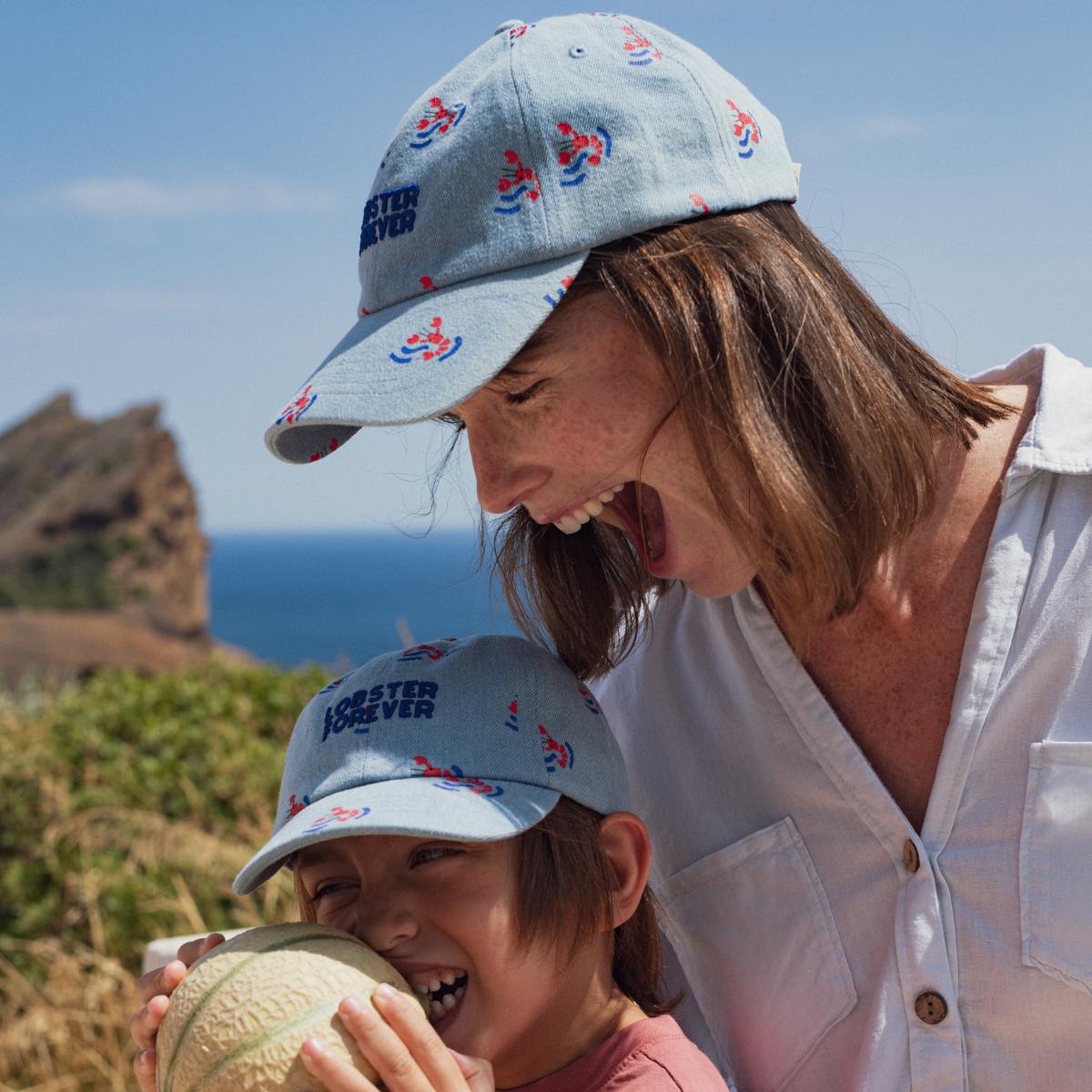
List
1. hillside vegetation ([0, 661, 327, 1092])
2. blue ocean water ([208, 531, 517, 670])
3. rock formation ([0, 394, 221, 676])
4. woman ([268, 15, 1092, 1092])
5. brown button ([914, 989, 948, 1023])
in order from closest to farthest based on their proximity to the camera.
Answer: woman ([268, 15, 1092, 1092]) → brown button ([914, 989, 948, 1023]) → blue ocean water ([208, 531, 517, 670]) → hillside vegetation ([0, 661, 327, 1092]) → rock formation ([0, 394, 221, 676])

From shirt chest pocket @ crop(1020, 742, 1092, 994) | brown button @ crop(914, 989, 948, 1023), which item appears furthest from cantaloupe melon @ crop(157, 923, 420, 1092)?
shirt chest pocket @ crop(1020, 742, 1092, 994)

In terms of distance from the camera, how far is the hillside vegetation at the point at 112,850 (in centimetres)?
438

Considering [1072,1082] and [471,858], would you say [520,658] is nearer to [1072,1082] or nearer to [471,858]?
[471,858]

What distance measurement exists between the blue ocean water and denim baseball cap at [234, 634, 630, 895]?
45 cm

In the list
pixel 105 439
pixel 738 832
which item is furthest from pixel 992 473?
pixel 105 439

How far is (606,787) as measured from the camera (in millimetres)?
2283

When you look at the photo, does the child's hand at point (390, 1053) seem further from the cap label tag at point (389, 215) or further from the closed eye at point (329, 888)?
the cap label tag at point (389, 215)

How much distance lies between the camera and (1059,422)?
Result: 218 centimetres

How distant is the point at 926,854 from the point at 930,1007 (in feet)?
0.78

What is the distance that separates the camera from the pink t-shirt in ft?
7.06

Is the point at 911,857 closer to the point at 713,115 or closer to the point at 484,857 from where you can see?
the point at 484,857

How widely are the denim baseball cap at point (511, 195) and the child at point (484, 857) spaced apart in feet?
1.71

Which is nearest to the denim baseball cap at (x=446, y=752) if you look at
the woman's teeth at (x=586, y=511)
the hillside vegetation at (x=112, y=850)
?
the woman's teeth at (x=586, y=511)

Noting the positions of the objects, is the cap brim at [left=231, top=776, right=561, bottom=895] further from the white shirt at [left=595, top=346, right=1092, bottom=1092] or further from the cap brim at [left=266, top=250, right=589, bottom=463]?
the cap brim at [left=266, top=250, right=589, bottom=463]
